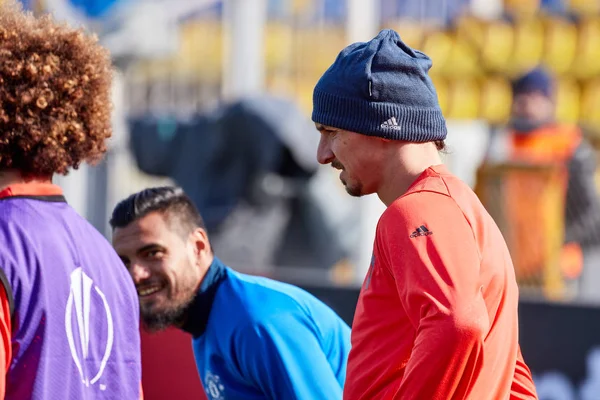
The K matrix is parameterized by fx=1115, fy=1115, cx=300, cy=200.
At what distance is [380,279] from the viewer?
7.63 ft

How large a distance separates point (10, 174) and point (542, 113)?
236 inches

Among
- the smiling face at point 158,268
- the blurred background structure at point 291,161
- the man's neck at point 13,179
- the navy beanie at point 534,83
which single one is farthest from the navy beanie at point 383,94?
the navy beanie at point 534,83

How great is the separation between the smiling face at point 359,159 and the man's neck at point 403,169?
0.02 meters

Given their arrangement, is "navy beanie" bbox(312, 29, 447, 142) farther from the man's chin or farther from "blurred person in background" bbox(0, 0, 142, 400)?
the man's chin

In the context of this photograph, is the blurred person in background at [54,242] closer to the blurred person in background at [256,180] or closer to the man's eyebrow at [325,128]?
the man's eyebrow at [325,128]

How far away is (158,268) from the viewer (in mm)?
3367

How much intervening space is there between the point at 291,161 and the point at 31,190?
7923 millimetres

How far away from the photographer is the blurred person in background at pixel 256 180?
9977mm

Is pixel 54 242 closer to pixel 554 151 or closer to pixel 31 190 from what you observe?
pixel 31 190

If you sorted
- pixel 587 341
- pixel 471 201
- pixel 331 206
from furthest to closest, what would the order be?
pixel 331 206 → pixel 587 341 → pixel 471 201

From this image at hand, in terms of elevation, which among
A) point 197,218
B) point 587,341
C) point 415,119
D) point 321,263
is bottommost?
point 321,263

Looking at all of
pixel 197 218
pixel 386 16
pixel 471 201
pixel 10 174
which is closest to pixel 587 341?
pixel 197 218

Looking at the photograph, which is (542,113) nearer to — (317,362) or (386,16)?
(317,362)

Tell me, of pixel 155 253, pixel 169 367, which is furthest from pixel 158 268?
pixel 169 367
